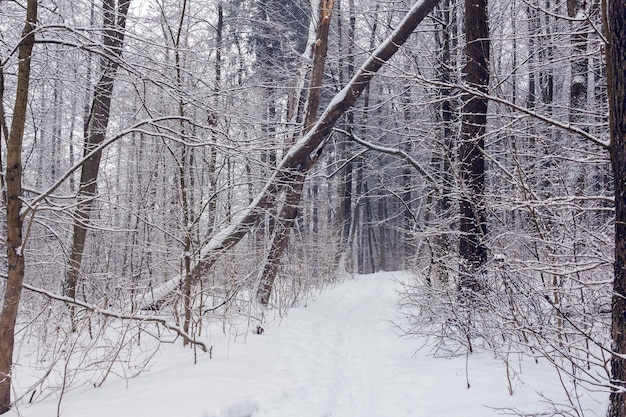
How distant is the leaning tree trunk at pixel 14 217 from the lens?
3373 millimetres

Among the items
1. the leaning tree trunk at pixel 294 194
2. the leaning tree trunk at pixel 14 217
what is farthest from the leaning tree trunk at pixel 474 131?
the leaning tree trunk at pixel 14 217

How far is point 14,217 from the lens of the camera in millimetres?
3426

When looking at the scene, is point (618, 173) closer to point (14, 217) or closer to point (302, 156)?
point (14, 217)

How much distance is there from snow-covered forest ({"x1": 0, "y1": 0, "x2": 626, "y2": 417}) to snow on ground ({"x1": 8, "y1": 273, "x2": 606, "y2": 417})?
9 centimetres

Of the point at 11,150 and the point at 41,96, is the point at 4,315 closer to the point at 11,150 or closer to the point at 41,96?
the point at 11,150

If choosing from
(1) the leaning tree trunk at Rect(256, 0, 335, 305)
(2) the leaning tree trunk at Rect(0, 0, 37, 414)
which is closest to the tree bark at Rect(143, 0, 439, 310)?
(1) the leaning tree trunk at Rect(256, 0, 335, 305)

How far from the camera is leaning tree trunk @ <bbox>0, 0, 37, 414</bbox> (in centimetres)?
337

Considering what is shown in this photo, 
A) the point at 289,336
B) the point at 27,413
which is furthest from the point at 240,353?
the point at 27,413

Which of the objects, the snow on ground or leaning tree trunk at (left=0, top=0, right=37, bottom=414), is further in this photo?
the snow on ground

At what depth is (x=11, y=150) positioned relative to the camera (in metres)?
3.42

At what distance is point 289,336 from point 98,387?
3.21 m

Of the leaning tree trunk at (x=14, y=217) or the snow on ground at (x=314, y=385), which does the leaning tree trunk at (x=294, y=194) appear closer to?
the snow on ground at (x=314, y=385)

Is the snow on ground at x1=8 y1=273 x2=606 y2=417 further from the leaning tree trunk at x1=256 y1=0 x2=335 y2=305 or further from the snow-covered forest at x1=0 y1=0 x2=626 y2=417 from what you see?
the leaning tree trunk at x1=256 y1=0 x2=335 y2=305

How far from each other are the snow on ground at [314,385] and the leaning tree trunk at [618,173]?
0.54 metres
